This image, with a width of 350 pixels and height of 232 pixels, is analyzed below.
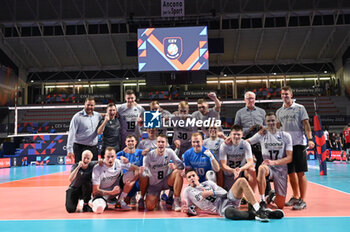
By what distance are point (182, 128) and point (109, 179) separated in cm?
185

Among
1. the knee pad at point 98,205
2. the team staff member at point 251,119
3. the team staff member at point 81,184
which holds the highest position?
the team staff member at point 251,119

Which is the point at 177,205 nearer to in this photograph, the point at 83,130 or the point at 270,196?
the point at 270,196

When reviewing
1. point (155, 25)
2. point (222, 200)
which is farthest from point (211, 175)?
point (155, 25)

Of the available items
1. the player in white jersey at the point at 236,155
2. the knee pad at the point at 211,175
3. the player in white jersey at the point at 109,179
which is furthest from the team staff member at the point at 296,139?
the player in white jersey at the point at 109,179

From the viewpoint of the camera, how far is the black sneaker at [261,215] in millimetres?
4198

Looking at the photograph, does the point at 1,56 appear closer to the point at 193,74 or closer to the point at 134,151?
the point at 193,74

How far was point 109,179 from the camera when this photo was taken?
5.58 m

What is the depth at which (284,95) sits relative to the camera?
568 cm

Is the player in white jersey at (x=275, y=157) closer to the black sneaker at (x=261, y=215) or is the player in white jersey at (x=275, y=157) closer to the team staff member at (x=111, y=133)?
the black sneaker at (x=261, y=215)

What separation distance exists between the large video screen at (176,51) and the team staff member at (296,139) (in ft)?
35.2

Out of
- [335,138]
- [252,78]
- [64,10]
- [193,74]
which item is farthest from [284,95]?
[252,78]

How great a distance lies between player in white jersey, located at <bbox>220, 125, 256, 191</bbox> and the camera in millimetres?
5121

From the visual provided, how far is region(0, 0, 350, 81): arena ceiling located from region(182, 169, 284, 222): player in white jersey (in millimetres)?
18538

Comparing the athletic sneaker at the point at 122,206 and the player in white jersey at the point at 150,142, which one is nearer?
the athletic sneaker at the point at 122,206
